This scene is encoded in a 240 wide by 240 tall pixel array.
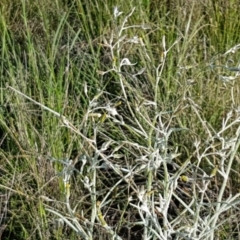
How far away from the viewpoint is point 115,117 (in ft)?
6.48

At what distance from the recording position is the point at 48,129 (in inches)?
72.5

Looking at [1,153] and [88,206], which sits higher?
[1,153]

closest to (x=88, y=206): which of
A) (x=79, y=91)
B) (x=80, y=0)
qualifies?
(x=79, y=91)

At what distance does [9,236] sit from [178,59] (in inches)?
28.7

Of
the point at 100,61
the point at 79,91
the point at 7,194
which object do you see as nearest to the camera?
the point at 7,194

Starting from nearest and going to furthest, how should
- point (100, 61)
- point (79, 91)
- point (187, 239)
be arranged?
1. point (187, 239)
2. point (79, 91)
3. point (100, 61)

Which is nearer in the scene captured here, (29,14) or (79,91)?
(79,91)

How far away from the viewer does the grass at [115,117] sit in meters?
1.51

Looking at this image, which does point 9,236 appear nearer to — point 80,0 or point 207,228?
point 207,228

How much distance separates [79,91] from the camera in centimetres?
203

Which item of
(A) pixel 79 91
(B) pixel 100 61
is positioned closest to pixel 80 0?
(B) pixel 100 61

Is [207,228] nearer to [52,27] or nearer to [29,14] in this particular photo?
[52,27]

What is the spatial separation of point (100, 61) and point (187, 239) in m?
1.04

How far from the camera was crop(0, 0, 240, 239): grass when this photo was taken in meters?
1.51
